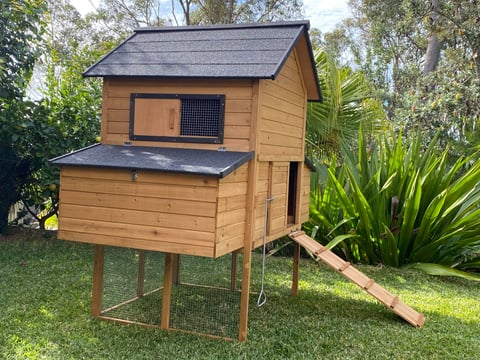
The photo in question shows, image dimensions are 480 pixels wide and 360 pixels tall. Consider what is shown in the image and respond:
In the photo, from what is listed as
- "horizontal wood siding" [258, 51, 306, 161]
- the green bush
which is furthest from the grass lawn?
"horizontal wood siding" [258, 51, 306, 161]

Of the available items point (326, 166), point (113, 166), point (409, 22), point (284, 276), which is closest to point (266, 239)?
point (113, 166)

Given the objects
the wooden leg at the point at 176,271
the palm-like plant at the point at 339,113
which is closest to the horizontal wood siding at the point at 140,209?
the wooden leg at the point at 176,271

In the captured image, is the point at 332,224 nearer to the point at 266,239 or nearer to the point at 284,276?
the point at 284,276

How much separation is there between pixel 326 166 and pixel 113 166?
452cm

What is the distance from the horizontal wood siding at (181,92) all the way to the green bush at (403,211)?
2.73 m

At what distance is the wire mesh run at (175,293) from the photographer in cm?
445

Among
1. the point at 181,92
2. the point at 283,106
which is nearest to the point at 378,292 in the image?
the point at 283,106

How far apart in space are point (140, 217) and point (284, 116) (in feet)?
5.35

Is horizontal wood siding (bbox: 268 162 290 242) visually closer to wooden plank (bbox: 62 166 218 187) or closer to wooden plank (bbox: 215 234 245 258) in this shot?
wooden plank (bbox: 215 234 245 258)

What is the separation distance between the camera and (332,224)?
23.1 feet

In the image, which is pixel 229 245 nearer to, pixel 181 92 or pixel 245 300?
pixel 245 300

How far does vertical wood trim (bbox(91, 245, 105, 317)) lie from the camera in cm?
428

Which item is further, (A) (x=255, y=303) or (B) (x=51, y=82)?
(B) (x=51, y=82)

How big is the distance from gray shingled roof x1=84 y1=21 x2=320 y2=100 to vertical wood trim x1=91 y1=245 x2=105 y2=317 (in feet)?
4.80
